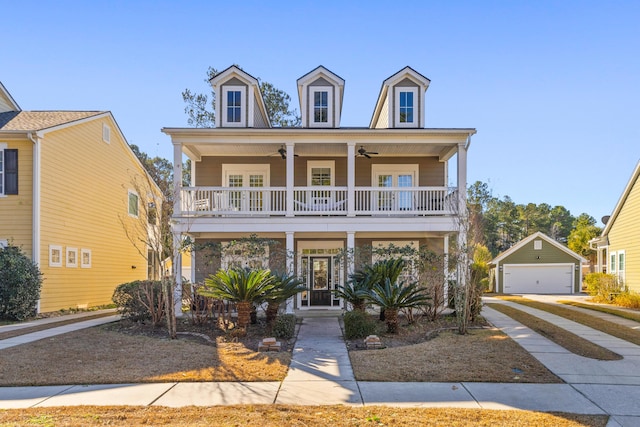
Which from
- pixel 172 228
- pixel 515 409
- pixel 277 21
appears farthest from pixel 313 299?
pixel 515 409

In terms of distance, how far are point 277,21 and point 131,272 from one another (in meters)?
14.1

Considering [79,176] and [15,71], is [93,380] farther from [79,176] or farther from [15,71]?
[15,71]

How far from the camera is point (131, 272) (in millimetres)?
21094

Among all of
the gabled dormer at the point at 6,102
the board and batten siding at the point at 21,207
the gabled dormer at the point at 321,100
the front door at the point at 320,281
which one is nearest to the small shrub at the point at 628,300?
the front door at the point at 320,281

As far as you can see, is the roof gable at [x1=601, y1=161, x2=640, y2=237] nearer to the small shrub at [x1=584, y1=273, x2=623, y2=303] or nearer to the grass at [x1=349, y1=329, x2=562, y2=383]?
the small shrub at [x1=584, y1=273, x2=623, y2=303]

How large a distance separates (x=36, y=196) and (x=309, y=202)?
8.56 m

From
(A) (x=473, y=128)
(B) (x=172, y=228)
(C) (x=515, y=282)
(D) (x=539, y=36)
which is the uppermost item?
(D) (x=539, y=36)

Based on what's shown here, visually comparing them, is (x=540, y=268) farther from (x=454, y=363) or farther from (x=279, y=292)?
(x=454, y=363)

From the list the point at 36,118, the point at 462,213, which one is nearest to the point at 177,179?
the point at 36,118

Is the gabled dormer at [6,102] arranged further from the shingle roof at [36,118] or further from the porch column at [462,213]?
the porch column at [462,213]

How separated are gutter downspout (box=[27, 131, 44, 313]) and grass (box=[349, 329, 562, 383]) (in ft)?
36.0

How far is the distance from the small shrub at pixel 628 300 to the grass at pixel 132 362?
14.6 metres

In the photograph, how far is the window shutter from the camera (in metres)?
13.9

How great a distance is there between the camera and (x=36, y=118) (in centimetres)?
1587
